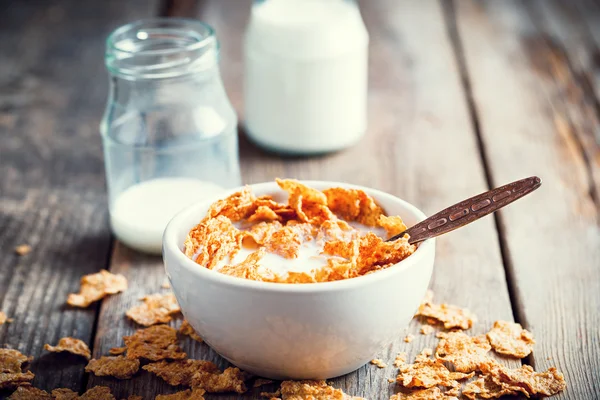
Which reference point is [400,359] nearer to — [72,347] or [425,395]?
[425,395]

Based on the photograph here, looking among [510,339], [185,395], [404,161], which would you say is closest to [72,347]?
[185,395]

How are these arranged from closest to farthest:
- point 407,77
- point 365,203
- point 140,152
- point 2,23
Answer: point 365,203 → point 140,152 → point 407,77 → point 2,23

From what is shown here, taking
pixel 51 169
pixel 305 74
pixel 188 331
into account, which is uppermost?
pixel 305 74

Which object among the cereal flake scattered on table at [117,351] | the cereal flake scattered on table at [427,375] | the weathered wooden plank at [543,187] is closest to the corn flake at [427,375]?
the cereal flake scattered on table at [427,375]

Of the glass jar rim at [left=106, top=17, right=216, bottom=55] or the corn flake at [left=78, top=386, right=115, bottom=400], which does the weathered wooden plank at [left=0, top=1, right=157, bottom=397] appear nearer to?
the corn flake at [left=78, top=386, right=115, bottom=400]

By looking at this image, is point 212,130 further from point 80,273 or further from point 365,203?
point 365,203

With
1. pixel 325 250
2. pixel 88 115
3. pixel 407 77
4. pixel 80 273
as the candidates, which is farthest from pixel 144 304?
pixel 407 77
